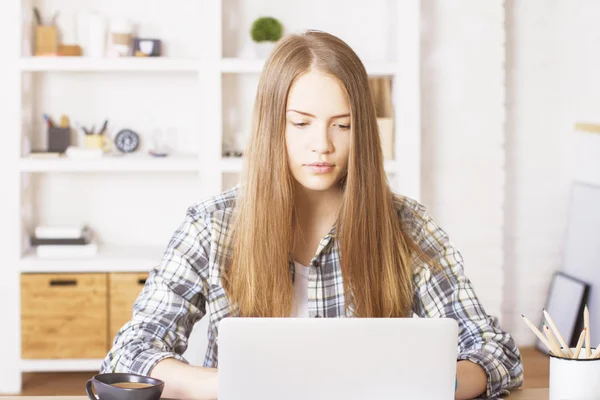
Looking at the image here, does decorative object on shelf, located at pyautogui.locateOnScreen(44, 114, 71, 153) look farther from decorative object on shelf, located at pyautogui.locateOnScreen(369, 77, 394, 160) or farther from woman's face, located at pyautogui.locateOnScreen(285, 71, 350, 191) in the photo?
Result: woman's face, located at pyautogui.locateOnScreen(285, 71, 350, 191)

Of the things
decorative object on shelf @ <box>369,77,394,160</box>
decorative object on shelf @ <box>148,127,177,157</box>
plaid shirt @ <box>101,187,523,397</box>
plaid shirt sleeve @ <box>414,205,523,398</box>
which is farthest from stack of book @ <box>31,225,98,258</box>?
plaid shirt sleeve @ <box>414,205,523,398</box>

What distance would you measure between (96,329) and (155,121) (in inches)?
41.9

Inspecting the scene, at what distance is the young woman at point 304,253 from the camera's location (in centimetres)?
188

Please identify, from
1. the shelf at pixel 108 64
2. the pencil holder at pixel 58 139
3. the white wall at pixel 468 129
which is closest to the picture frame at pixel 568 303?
the white wall at pixel 468 129

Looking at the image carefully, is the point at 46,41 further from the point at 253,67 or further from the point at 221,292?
the point at 221,292

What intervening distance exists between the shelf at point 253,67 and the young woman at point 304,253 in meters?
2.03

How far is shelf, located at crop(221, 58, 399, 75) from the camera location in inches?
157

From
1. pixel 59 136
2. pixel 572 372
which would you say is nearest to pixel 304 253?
pixel 572 372

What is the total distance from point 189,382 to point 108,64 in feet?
8.65

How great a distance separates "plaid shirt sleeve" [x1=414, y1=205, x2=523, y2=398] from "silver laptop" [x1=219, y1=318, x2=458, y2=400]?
479 millimetres

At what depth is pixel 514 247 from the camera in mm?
4566

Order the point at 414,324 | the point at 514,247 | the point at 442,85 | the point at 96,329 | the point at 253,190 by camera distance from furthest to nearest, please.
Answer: the point at 514,247 < the point at 442,85 < the point at 96,329 < the point at 253,190 < the point at 414,324

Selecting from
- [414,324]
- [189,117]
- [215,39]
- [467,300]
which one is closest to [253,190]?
[467,300]

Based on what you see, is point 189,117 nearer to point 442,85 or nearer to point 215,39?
point 215,39
